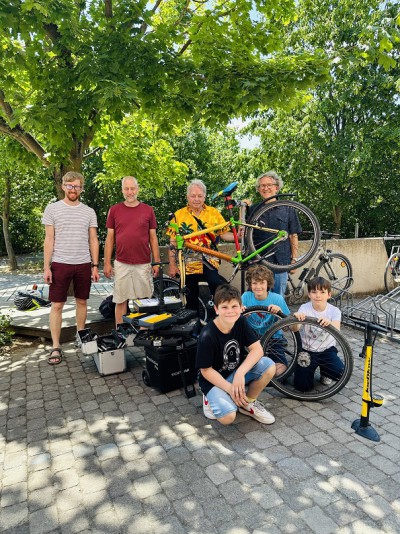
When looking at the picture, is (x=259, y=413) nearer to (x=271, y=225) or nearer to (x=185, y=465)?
(x=185, y=465)

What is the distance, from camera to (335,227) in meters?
14.8

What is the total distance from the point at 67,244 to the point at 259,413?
278 cm

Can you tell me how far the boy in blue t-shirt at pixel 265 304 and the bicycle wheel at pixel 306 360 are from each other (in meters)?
0.02

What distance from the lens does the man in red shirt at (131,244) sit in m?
4.46

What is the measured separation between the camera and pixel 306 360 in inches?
141

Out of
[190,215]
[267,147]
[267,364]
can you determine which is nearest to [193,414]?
[267,364]

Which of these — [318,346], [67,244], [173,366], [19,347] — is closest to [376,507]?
[318,346]

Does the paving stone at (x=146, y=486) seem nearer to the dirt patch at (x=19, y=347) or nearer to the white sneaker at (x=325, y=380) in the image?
the white sneaker at (x=325, y=380)

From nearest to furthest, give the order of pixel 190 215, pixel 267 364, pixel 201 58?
pixel 267 364 → pixel 190 215 → pixel 201 58

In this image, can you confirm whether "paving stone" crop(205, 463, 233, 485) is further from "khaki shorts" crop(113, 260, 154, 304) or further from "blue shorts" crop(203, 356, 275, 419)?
"khaki shorts" crop(113, 260, 154, 304)

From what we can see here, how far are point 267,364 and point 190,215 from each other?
2.02 m

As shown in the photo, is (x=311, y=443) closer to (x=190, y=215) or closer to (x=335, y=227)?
(x=190, y=215)

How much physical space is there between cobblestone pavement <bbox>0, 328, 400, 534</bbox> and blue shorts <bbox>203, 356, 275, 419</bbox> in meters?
0.23

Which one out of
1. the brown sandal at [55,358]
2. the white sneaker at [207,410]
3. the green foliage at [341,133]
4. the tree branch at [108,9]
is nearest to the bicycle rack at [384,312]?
the white sneaker at [207,410]
